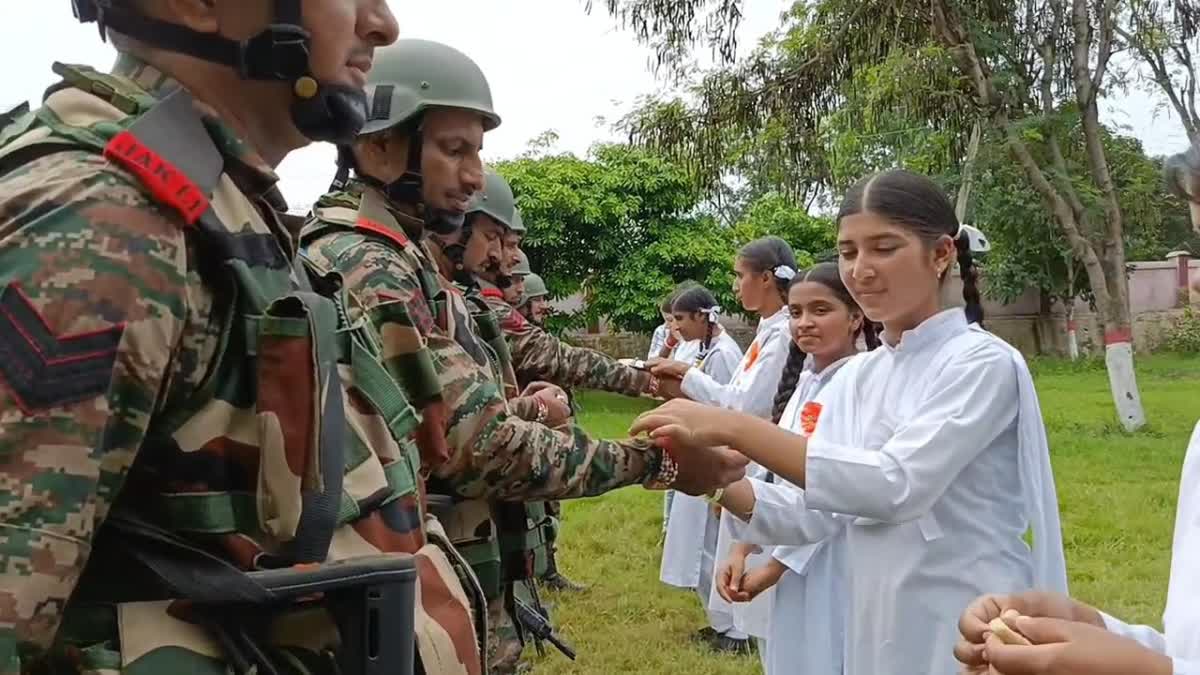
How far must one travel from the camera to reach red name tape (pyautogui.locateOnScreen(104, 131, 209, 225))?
117 centimetres

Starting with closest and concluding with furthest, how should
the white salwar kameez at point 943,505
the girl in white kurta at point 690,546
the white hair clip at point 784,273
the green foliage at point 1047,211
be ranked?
1. the white salwar kameez at point 943,505
2. the white hair clip at point 784,273
3. the girl in white kurta at point 690,546
4. the green foliage at point 1047,211

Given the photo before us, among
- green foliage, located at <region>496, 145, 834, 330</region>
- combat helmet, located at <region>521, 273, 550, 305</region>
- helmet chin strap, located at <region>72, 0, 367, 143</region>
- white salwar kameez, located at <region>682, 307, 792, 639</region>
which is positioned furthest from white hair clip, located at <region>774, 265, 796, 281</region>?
green foliage, located at <region>496, 145, 834, 330</region>

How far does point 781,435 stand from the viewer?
2.78 metres

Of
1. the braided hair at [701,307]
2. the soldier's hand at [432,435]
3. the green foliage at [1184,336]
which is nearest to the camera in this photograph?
the soldier's hand at [432,435]

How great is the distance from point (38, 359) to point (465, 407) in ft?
4.59

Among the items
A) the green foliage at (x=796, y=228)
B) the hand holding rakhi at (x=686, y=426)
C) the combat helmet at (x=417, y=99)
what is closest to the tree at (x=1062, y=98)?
the green foliage at (x=796, y=228)

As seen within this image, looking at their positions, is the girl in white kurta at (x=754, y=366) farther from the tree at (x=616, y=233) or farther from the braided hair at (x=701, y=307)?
the tree at (x=616, y=233)

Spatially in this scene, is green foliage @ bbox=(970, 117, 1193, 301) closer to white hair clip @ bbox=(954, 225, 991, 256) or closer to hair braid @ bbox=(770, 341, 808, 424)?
hair braid @ bbox=(770, 341, 808, 424)

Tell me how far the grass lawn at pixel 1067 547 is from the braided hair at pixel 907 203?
11.3 ft

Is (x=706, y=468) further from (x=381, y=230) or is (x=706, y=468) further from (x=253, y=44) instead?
(x=253, y=44)

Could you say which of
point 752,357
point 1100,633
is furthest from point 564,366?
point 1100,633

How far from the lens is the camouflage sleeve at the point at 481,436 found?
2.43 m

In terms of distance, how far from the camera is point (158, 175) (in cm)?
118

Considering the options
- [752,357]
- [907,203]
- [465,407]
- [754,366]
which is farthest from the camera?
[752,357]
